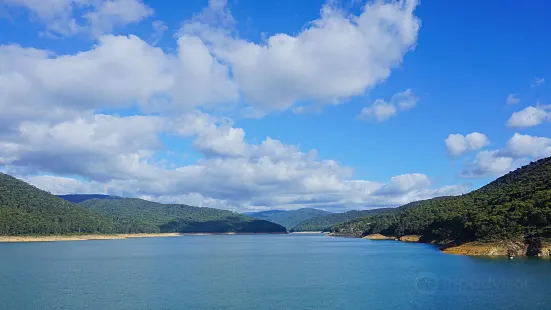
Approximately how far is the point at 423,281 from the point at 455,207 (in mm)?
97808

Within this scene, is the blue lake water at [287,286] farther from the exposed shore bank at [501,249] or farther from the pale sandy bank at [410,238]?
the pale sandy bank at [410,238]

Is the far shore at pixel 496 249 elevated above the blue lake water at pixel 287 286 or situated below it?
above

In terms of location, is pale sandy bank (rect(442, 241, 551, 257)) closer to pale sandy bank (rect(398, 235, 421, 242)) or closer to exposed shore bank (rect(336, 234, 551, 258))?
exposed shore bank (rect(336, 234, 551, 258))

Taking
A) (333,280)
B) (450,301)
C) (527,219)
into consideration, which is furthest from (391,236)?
(450,301)

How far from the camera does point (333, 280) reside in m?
59.3

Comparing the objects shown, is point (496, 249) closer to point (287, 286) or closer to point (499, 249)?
point (499, 249)

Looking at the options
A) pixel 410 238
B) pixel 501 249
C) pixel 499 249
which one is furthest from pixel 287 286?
pixel 410 238

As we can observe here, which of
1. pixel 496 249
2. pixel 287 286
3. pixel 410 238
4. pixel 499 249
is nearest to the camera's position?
pixel 287 286

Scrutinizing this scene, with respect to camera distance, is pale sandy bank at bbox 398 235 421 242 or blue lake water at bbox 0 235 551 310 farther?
pale sandy bank at bbox 398 235 421 242

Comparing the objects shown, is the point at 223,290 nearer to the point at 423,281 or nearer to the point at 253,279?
the point at 253,279

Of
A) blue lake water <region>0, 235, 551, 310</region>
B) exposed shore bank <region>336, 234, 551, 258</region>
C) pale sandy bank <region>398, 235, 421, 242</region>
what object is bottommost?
blue lake water <region>0, 235, 551, 310</region>

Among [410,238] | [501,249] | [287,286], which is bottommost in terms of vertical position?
[287,286]

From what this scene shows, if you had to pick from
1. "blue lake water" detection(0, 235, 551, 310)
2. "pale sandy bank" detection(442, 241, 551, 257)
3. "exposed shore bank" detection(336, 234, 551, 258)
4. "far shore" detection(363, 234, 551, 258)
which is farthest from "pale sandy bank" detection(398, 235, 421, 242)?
"blue lake water" detection(0, 235, 551, 310)

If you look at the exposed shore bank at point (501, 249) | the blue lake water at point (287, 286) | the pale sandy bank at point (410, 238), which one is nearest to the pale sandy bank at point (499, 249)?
the exposed shore bank at point (501, 249)
